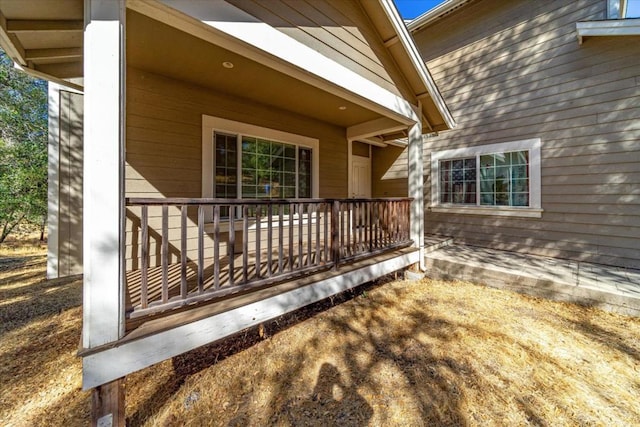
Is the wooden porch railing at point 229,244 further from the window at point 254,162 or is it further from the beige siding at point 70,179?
the beige siding at point 70,179

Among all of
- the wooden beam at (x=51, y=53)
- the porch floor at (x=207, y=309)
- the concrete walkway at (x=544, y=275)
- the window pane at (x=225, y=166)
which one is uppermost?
the wooden beam at (x=51, y=53)

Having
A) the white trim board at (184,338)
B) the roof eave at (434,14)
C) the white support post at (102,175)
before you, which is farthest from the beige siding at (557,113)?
the white support post at (102,175)

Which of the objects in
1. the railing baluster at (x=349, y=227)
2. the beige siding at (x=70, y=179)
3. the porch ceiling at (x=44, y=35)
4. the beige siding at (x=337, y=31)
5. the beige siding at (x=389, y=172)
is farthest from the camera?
the beige siding at (x=389, y=172)

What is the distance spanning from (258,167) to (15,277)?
513 cm

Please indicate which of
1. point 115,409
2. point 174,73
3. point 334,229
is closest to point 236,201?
point 334,229

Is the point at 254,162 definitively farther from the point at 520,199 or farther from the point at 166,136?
the point at 520,199

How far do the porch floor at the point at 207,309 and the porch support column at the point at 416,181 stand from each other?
225 cm

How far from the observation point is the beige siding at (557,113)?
4648mm

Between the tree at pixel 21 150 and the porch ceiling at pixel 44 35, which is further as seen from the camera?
the tree at pixel 21 150

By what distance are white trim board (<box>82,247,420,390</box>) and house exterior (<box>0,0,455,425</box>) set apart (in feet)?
0.04

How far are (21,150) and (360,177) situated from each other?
9.35 metres

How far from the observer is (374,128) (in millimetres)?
5965

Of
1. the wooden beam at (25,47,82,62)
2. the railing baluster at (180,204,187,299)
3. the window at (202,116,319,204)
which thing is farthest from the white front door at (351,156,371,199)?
the wooden beam at (25,47,82,62)

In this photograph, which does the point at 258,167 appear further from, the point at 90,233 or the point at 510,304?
the point at 510,304
